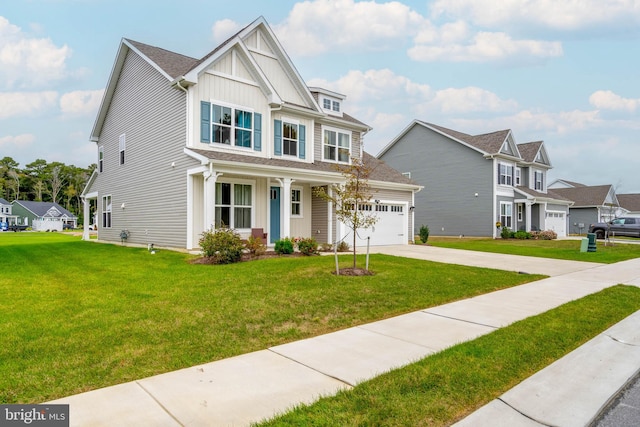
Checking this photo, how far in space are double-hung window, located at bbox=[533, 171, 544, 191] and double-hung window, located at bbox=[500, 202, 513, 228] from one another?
6181 mm

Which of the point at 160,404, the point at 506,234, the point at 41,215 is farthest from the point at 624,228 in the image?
the point at 41,215

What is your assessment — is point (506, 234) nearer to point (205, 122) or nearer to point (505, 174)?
point (505, 174)

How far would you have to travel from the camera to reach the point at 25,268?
35.8 ft

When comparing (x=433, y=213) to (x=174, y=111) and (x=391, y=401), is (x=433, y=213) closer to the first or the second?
(x=174, y=111)

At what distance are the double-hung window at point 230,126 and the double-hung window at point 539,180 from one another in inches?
1079

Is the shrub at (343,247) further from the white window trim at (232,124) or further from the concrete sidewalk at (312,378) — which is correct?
the concrete sidewalk at (312,378)

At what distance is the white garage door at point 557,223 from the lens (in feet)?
108

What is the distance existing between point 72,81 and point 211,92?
56.3ft

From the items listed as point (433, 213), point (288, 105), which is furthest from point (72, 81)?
point (433, 213)

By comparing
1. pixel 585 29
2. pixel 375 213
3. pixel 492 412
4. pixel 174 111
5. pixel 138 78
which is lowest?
pixel 492 412

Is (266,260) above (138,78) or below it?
below

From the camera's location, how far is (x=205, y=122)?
1455 centimetres

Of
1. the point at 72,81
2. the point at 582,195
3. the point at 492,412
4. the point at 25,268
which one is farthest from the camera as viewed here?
the point at 582,195

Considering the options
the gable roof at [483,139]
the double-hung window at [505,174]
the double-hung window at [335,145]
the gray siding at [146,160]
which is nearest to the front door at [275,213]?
the gray siding at [146,160]
